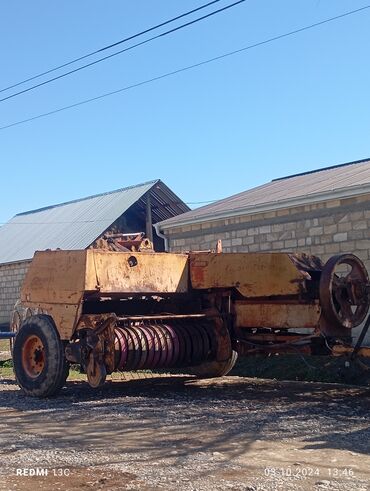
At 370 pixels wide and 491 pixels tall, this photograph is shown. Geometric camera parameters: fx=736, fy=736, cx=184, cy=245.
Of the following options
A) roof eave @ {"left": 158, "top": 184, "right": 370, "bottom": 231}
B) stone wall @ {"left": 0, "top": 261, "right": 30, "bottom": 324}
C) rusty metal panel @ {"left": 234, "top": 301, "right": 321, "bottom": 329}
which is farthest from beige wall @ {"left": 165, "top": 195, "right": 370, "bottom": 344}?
stone wall @ {"left": 0, "top": 261, "right": 30, "bottom": 324}

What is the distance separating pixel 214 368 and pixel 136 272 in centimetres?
231

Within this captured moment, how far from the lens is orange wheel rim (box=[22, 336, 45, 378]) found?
10.3 m

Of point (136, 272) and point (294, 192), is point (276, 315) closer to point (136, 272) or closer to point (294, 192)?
point (136, 272)

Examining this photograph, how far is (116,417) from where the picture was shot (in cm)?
805

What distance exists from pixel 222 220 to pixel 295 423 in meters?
10.1

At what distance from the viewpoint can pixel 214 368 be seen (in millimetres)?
11492

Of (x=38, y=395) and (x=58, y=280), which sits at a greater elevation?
(x=58, y=280)

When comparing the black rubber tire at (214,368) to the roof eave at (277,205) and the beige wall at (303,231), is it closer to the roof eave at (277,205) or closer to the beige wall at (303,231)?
the beige wall at (303,231)

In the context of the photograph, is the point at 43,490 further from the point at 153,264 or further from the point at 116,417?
the point at 153,264

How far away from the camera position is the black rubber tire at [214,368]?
11.2 meters

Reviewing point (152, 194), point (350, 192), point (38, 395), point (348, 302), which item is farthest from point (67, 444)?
point (152, 194)

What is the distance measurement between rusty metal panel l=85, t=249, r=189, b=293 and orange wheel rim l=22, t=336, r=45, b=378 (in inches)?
53.8

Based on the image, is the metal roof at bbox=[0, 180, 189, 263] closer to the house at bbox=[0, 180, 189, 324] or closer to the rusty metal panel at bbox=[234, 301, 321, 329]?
the house at bbox=[0, 180, 189, 324]

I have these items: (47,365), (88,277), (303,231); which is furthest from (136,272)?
(303,231)
